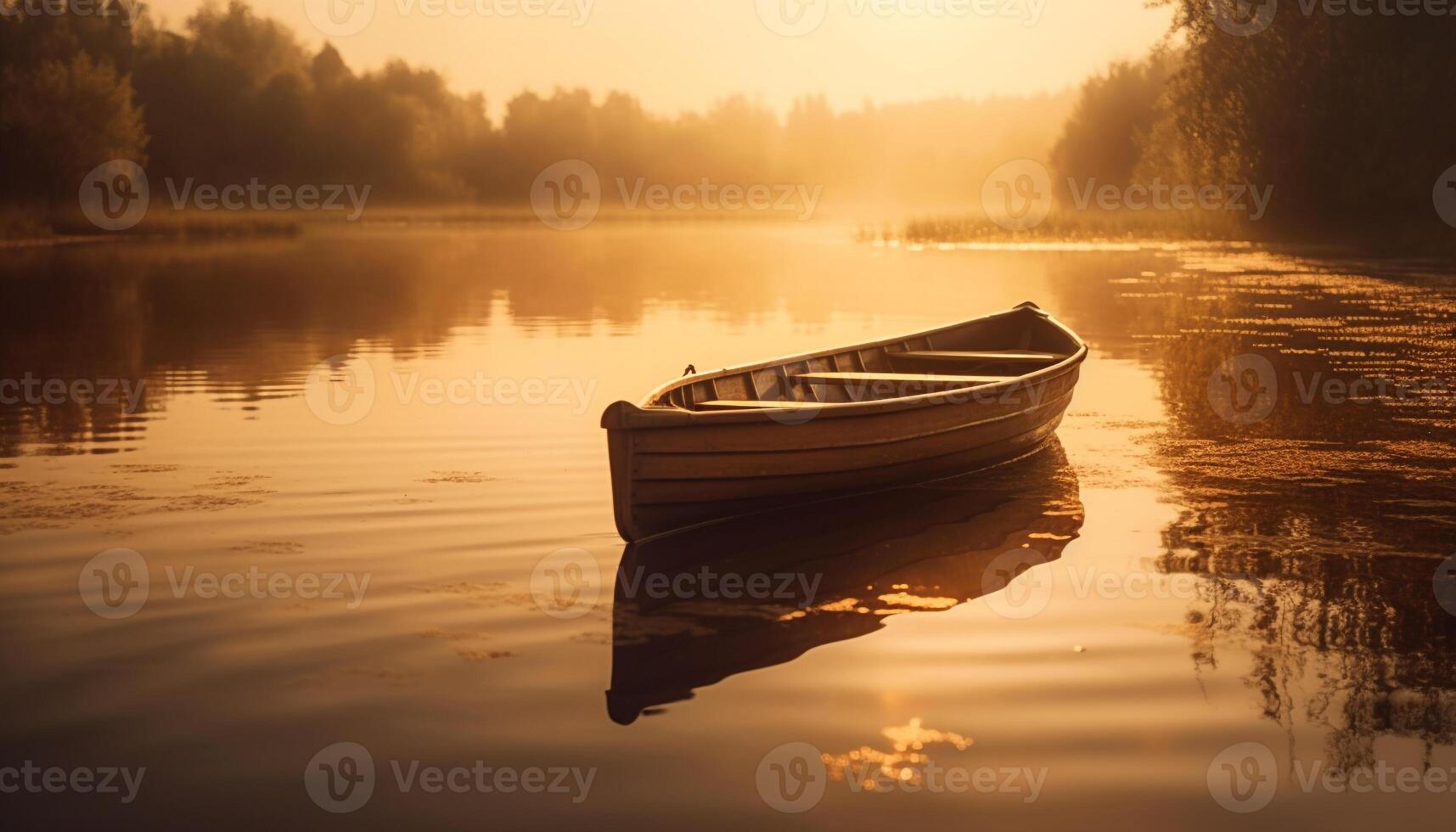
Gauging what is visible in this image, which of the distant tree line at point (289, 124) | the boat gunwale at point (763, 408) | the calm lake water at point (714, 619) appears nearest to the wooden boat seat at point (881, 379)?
the boat gunwale at point (763, 408)

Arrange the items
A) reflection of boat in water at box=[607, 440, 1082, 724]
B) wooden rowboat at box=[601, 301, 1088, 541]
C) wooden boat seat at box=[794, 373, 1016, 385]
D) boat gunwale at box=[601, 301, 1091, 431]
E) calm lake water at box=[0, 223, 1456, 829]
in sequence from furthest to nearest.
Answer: wooden boat seat at box=[794, 373, 1016, 385]
wooden rowboat at box=[601, 301, 1088, 541]
boat gunwale at box=[601, 301, 1091, 431]
reflection of boat in water at box=[607, 440, 1082, 724]
calm lake water at box=[0, 223, 1456, 829]

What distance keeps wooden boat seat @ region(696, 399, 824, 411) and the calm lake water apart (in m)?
0.86

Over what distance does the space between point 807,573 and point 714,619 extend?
3.62 feet

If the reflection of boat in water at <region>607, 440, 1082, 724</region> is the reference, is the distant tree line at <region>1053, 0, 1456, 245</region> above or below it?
above

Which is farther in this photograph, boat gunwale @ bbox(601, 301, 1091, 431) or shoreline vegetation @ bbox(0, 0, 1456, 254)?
shoreline vegetation @ bbox(0, 0, 1456, 254)

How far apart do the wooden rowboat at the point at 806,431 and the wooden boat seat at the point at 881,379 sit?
1 cm

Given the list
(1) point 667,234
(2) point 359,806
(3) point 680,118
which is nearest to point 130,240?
(1) point 667,234

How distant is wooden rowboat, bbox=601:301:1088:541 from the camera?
8938mm

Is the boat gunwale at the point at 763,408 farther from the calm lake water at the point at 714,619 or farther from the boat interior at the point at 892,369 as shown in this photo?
the calm lake water at the point at 714,619

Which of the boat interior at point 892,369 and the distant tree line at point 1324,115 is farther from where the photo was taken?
the distant tree line at point 1324,115

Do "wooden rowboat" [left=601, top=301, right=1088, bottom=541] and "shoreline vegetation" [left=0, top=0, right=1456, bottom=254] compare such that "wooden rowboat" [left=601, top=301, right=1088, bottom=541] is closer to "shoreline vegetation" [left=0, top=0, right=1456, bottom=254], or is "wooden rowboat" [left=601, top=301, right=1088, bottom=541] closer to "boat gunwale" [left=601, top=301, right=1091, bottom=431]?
"boat gunwale" [left=601, top=301, right=1091, bottom=431]

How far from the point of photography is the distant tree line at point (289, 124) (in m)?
55.4

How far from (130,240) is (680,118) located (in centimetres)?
8337

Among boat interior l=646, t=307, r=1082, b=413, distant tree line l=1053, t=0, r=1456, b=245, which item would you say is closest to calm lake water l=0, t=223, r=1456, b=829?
boat interior l=646, t=307, r=1082, b=413
